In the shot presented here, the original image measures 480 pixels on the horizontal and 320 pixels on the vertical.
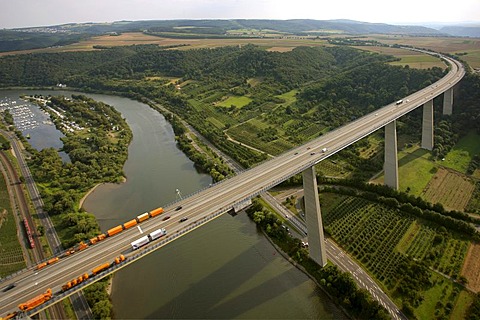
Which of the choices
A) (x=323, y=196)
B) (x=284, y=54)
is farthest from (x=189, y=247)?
A: (x=284, y=54)

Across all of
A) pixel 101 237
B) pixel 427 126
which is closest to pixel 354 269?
pixel 101 237

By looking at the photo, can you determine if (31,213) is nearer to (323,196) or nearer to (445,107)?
(323,196)

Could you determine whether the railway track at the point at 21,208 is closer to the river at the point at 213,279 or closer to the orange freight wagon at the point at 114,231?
the river at the point at 213,279

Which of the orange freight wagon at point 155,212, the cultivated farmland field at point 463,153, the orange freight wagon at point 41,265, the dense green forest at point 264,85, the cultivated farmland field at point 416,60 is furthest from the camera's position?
the cultivated farmland field at point 416,60

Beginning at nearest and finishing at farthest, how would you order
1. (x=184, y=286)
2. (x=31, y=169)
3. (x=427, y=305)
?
(x=427, y=305) → (x=184, y=286) → (x=31, y=169)

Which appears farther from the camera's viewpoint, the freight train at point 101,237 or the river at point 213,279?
the river at point 213,279

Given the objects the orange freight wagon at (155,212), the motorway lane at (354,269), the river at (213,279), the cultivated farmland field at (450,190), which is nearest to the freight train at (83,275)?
the orange freight wagon at (155,212)

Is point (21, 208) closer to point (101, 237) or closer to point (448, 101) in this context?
point (101, 237)
